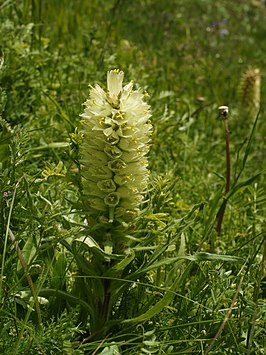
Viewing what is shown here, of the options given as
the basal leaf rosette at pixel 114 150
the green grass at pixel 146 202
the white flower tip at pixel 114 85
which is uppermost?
the white flower tip at pixel 114 85

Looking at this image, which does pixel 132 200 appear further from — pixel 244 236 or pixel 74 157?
pixel 244 236

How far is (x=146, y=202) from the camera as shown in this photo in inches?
96.0

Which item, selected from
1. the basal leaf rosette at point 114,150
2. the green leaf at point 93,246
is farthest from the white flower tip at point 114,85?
the green leaf at point 93,246

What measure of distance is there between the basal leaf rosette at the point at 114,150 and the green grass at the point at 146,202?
8 centimetres

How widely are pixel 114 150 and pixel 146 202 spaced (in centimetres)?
50

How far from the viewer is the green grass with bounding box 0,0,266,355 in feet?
6.91

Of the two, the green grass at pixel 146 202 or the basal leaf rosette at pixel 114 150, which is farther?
the green grass at pixel 146 202

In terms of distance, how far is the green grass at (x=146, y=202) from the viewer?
6.91 feet

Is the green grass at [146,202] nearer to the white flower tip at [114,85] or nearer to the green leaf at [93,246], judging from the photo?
the green leaf at [93,246]

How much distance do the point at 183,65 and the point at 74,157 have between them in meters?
3.88

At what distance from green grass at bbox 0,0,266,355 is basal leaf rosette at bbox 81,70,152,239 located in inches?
3.3

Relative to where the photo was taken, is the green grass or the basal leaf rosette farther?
the green grass

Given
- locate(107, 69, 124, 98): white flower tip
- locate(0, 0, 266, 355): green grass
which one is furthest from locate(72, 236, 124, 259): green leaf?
locate(107, 69, 124, 98): white flower tip

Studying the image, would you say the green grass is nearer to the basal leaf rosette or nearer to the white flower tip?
the basal leaf rosette
